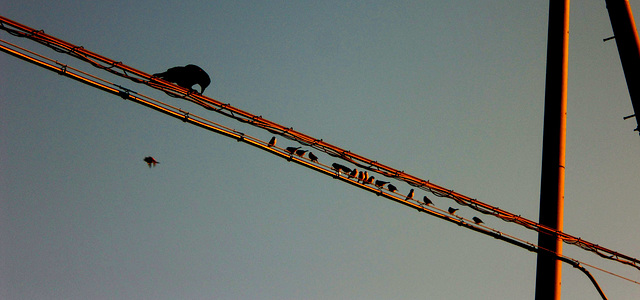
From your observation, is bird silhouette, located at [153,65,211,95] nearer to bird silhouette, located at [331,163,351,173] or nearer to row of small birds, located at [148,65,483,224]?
row of small birds, located at [148,65,483,224]

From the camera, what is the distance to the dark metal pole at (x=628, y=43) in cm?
1119

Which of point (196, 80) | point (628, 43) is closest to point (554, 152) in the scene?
point (628, 43)

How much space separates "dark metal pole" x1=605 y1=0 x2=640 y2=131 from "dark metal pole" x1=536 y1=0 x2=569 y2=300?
0.82 meters

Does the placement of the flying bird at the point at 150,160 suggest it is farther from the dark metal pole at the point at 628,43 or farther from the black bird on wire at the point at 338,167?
the dark metal pole at the point at 628,43

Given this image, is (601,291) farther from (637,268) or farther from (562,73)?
(562,73)

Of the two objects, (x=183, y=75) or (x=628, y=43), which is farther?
(x=628, y=43)

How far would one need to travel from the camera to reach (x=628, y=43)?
454 inches

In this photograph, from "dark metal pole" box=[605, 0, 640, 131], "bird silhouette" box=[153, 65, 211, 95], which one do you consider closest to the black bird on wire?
"bird silhouette" box=[153, 65, 211, 95]

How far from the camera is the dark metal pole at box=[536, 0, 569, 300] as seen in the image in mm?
10086

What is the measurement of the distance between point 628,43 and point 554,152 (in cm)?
248

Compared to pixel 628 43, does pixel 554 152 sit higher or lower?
lower

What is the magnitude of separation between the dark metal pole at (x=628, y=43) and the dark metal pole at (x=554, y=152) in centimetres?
82

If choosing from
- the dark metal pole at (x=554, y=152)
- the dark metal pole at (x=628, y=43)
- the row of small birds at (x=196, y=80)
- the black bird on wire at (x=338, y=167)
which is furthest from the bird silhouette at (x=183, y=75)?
the dark metal pole at (x=628, y=43)

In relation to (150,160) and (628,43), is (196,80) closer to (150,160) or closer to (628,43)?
(150,160)
